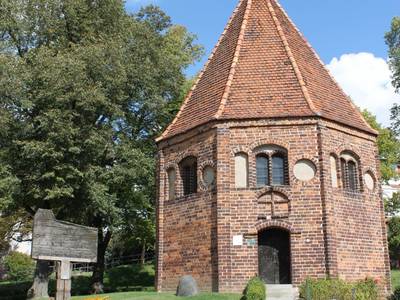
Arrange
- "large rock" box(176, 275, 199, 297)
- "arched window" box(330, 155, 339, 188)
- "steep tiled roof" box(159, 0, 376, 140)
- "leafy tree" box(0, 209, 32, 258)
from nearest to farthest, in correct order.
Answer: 1. "large rock" box(176, 275, 199, 297)
2. "arched window" box(330, 155, 339, 188)
3. "steep tiled roof" box(159, 0, 376, 140)
4. "leafy tree" box(0, 209, 32, 258)

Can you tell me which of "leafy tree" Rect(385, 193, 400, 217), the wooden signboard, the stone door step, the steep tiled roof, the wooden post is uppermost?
the steep tiled roof

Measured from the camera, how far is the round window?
1692 centimetres

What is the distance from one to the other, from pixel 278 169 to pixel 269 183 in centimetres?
58

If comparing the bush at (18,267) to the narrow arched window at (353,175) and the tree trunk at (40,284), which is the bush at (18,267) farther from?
the narrow arched window at (353,175)

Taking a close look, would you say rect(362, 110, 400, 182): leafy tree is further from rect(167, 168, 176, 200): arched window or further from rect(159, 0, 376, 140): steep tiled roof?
rect(167, 168, 176, 200): arched window

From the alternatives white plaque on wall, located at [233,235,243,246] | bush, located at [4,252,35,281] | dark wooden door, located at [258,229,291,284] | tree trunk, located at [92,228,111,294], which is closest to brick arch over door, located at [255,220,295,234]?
dark wooden door, located at [258,229,291,284]

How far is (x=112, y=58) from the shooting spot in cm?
2286

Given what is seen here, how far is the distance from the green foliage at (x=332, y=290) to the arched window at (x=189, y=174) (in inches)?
201

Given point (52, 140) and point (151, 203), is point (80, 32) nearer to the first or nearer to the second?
point (52, 140)

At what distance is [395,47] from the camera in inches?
1064

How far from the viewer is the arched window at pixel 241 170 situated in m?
16.6

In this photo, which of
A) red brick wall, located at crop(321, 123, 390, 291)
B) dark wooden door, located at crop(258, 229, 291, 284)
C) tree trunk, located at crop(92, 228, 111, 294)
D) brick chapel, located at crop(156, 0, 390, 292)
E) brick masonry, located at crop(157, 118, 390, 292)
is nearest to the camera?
brick masonry, located at crop(157, 118, 390, 292)

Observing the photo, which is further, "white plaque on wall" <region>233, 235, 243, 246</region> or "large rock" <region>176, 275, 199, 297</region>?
"white plaque on wall" <region>233, 235, 243, 246</region>

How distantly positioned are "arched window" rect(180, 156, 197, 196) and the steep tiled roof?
1.14 m
